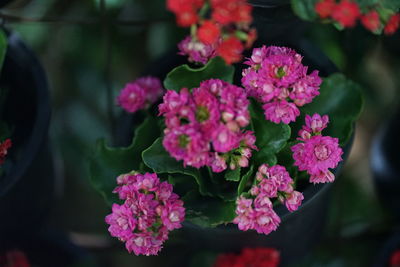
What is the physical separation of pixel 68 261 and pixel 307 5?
0.79 metres

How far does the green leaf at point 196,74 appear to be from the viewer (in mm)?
763

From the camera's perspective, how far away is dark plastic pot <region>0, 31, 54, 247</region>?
0.90 metres

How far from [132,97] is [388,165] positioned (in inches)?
26.7

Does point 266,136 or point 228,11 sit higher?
point 228,11

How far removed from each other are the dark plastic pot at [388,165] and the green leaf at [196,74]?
0.62m

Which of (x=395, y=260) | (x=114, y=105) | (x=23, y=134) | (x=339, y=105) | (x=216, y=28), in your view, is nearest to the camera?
(x=216, y=28)

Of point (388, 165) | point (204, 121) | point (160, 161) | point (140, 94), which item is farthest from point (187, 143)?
point (388, 165)

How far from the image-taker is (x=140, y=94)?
33.4 inches

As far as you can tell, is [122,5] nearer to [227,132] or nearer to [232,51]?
[232,51]

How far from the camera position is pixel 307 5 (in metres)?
0.76

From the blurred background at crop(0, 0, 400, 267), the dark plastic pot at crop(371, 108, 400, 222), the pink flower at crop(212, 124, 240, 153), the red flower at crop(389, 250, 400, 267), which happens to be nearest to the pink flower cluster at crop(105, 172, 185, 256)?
the pink flower at crop(212, 124, 240, 153)

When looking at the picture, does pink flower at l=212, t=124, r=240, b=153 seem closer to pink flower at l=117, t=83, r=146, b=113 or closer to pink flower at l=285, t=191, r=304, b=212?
pink flower at l=285, t=191, r=304, b=212

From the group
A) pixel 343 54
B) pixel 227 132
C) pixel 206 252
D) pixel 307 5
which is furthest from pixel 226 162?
pixel 343 54

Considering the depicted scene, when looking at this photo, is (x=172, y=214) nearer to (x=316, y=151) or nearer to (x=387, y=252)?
(x=316, y=151)
